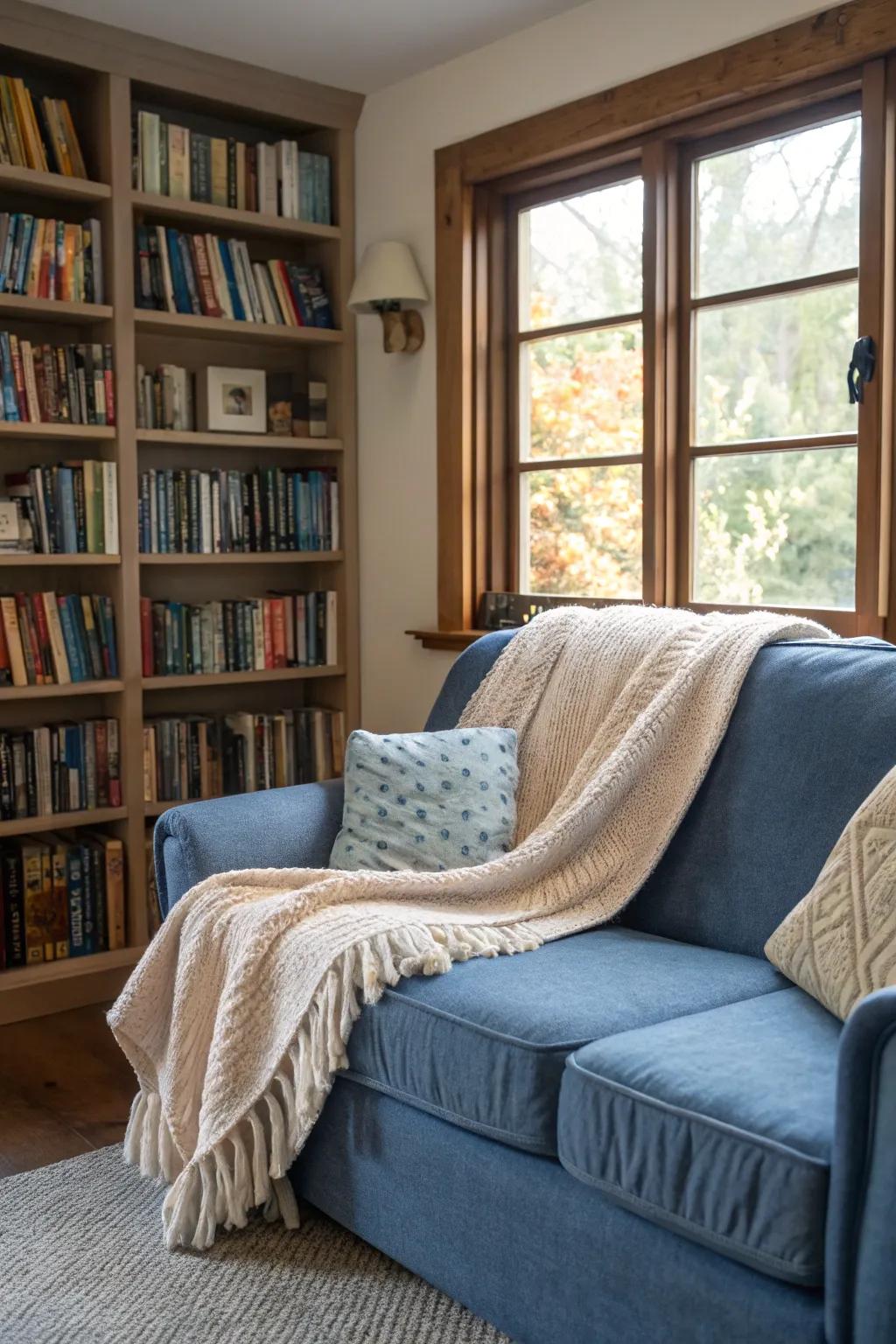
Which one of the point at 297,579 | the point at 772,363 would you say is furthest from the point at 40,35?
the point at 772,363

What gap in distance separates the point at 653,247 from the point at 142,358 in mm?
1429

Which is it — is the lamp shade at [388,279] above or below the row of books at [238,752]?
above

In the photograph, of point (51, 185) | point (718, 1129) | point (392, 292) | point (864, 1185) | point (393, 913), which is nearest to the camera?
point (864, 1185)

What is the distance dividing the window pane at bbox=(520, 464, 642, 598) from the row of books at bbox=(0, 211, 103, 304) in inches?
48.2

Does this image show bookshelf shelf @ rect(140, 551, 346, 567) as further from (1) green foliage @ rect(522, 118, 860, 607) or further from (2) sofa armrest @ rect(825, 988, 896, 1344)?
(2) sofa armrest @ rect(825, 988, 896, 1344)

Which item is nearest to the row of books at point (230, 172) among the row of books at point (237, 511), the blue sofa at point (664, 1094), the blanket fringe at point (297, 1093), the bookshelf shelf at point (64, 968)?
the row of books at point (237, 511)

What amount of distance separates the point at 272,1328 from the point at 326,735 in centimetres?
214

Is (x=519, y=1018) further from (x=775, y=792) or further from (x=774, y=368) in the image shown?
(x=774, y=368)

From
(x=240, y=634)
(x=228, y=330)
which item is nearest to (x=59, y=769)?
(x=240, y=634)

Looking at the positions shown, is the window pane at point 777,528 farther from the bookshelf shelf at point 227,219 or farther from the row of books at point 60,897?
the row of books at point 60,897

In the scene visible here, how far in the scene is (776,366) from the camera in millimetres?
2938

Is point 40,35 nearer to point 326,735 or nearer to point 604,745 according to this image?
point 326,735

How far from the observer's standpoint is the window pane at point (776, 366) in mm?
2803

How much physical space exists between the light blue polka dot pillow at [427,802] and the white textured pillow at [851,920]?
0.67 meters
